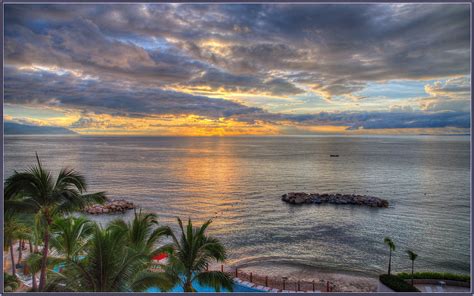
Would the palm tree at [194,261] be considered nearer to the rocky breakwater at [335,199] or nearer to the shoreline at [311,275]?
the shoreline at [311,275]

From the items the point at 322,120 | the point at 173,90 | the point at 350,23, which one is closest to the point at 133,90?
the point at 173,90

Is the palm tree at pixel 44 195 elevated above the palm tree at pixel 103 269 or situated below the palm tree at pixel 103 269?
above

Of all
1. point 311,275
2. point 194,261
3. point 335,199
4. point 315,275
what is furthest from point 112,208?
point 194,261

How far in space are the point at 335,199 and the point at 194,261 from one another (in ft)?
76.8

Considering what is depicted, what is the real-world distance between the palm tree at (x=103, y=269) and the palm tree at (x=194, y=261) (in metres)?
0.59

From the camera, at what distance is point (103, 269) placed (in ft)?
12.5

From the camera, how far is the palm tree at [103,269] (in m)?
3.80

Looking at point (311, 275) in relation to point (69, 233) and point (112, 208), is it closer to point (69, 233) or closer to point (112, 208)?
point (69, 233)

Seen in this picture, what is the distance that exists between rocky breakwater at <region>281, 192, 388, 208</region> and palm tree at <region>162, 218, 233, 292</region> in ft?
70.2

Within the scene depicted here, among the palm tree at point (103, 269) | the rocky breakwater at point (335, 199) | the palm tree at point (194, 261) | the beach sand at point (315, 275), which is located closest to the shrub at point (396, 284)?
the beach sand at point (315, 275)

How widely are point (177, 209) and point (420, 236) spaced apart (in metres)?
15.1

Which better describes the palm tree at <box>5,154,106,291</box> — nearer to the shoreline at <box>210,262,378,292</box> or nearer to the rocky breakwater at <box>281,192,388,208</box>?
the shoreline at <box>210,262,378,292</box>

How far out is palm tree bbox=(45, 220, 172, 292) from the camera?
150 inches

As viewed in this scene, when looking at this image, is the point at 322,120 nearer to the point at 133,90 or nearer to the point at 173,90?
the point at 173,90
